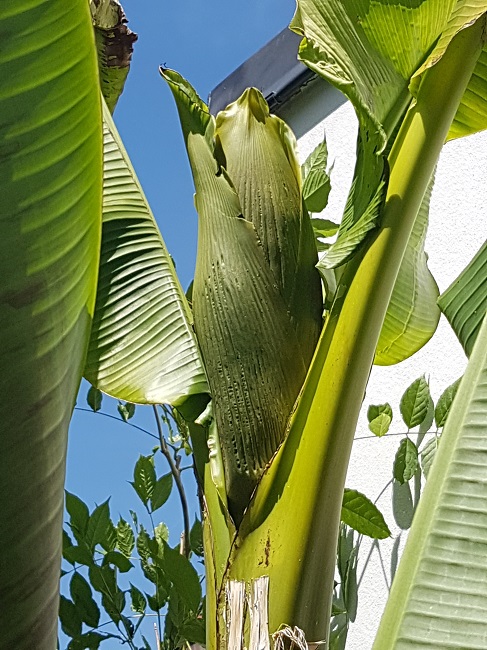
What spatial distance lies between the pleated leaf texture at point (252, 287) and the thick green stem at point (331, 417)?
0.10 ft

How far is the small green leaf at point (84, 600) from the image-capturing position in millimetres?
1073

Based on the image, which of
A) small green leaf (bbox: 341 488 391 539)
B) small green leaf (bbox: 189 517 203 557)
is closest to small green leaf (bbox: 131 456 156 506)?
small green leaf (bbox: 189 517 203 557)

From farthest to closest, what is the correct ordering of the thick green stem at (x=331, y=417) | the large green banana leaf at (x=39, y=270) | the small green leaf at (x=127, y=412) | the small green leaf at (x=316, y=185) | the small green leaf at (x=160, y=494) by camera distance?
the small green leaf at (x=127, y=412)
the small green leaf at (x=160, y=494)
the small green leaf at (x=316, y=185)
the thick green stem at (x=331, y=417)
the large green banana leaf at (x=39, y=270)

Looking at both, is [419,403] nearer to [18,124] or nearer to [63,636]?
[63,636]

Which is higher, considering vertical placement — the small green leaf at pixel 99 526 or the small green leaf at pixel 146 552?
the small green leaf at pixel 99 526

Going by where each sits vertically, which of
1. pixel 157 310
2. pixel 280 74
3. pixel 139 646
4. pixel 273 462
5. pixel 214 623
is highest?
pixel 280 74

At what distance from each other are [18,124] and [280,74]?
5.17ft

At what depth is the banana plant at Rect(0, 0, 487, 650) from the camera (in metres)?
0.36

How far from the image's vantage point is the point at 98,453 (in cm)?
350

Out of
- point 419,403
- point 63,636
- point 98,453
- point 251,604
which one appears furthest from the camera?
point 98,453

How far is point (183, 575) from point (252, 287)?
41 centimetres

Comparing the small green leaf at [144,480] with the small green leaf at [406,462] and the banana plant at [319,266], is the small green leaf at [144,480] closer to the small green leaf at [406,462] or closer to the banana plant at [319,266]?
the small green leaf at [406,462]

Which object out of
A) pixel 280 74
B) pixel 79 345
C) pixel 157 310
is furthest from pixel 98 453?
pixel 79 345

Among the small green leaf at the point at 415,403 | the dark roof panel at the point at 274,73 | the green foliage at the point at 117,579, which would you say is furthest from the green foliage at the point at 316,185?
the dark roof panel at the point at 274,73
